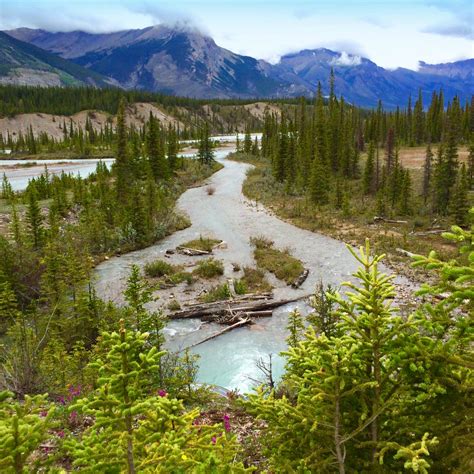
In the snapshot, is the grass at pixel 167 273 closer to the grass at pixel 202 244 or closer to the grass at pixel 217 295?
the grass at pixel 217 295

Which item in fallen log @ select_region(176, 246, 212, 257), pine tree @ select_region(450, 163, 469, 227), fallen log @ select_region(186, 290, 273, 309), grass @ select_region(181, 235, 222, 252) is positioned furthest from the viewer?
pine tree @ select_region(450, 163, 469, 227)

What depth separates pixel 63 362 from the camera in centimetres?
1073

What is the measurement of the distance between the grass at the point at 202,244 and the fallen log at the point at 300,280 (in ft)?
25.4

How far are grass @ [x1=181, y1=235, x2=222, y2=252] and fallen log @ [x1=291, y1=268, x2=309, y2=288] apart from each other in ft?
25.4

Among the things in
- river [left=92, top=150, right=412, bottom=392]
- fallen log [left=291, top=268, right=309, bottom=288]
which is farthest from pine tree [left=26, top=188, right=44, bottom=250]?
fallen log [left=291, top=268, right=309, bottom=288]

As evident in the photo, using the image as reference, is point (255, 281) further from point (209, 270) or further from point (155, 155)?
point (155, 155)

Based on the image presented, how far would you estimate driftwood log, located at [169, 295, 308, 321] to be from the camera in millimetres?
18188

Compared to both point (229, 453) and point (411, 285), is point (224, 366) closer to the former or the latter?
point (229, 453)

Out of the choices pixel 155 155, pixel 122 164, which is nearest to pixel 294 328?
pixel 122 164

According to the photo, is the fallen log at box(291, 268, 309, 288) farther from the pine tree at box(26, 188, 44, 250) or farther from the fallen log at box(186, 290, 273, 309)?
the pine tree at box(26, 188, 44, 250)

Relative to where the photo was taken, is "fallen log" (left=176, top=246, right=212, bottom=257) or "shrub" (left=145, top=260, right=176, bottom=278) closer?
"shrub" (left=145, top=260, right=176, bottom=278)

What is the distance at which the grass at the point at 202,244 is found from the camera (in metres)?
28.1

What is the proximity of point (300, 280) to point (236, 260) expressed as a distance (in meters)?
5.58

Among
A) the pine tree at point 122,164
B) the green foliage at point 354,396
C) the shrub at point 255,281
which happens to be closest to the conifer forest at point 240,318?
the green foliage at point 354,396
